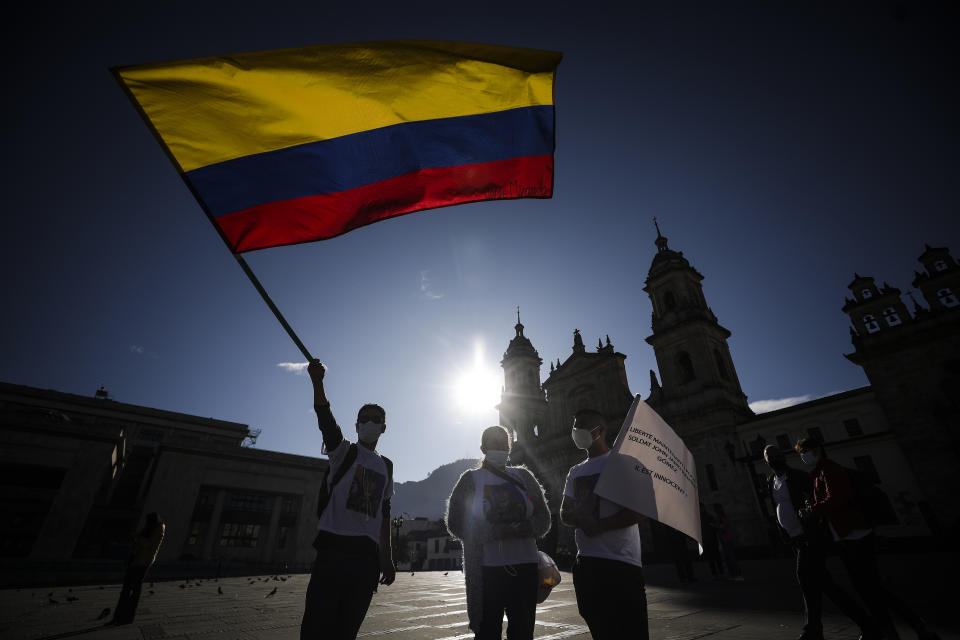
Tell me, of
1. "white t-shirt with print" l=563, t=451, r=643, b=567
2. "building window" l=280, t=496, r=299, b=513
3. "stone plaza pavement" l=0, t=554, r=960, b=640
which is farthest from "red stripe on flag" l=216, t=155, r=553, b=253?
"building window" l=280, t=496, r=299, b=513

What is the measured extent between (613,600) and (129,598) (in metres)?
7.40

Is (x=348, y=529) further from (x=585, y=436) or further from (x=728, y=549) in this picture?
(x=728, y=549)

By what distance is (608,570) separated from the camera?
242 centimetres

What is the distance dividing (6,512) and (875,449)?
50.8 m

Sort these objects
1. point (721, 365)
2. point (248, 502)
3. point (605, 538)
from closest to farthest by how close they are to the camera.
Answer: point (605, 538), point (721, 365), point (248, 502)

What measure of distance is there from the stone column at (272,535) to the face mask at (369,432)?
1392 inches

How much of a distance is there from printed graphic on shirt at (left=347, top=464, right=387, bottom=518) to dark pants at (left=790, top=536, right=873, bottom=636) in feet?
13.3

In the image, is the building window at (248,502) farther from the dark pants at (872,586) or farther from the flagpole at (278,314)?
the dark pants at (872,586)

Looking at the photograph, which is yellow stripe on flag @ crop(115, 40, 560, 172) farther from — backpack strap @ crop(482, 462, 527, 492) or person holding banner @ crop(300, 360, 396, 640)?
backpack strap @ crop(482, 462, 527, 492)

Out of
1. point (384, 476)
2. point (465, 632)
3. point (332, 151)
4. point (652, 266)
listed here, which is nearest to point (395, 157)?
point (332, 151)

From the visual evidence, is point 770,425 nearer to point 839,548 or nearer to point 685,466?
point 839,548

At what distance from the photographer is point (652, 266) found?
3481cm

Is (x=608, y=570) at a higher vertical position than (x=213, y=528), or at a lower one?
lower

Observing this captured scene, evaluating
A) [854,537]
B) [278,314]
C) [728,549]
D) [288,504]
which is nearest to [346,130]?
[278,314]
